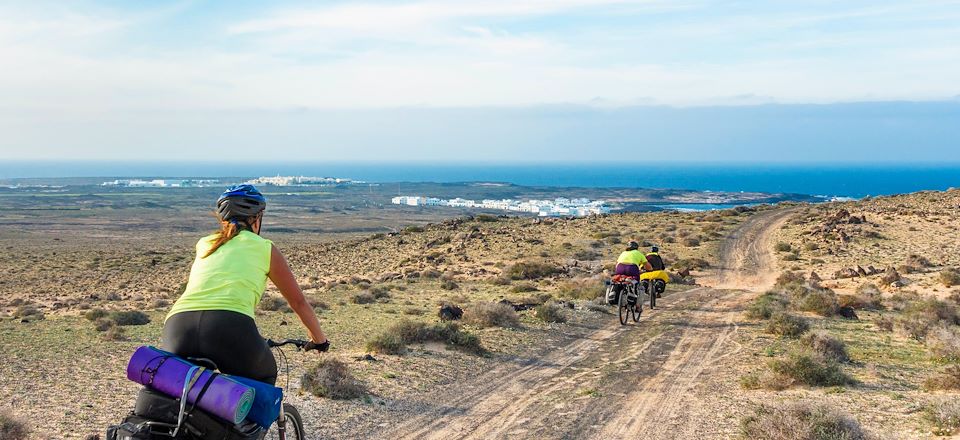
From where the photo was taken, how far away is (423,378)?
1126cm

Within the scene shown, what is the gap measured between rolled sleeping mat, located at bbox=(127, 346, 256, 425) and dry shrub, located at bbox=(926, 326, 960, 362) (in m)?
12.7

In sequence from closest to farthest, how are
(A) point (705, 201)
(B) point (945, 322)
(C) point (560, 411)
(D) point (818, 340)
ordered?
1. (C) point (560, 411)
2. (D) point (818, 340)
3. (B) point (945, 322)
4. (A) point (705, 201)

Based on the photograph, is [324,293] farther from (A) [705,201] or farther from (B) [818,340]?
(A) [705,201]

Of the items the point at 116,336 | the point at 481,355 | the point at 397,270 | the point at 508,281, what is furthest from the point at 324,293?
the point at 481,355

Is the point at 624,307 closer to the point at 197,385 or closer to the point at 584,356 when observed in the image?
the point at 584,356

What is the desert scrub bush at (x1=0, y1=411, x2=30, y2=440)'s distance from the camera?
713 centimetres

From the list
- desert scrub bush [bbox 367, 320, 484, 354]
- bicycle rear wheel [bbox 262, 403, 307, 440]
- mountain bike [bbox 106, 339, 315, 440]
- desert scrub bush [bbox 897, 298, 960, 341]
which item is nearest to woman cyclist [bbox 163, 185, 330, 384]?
mountain bike [bbox 106, 339, 315, 440]

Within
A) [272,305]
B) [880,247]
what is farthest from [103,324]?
[880,247]

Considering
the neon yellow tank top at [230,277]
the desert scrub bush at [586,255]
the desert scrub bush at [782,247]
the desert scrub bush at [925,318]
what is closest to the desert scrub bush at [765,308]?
the desert scrub bush at [925,318]

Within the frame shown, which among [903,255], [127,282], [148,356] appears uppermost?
[148,356]

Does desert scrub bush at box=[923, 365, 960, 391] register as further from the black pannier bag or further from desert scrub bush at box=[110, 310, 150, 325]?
desert scrub bush at box=[110, 310, 150, 325]

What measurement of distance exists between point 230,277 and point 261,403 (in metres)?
0.72

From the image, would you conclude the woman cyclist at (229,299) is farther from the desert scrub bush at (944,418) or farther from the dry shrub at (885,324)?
the dry shrub at (885,324)

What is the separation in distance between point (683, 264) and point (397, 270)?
13047 millimetres
